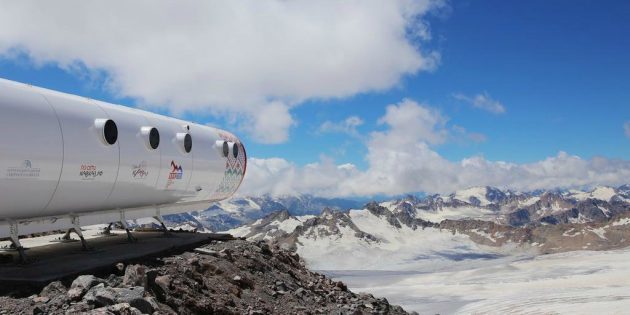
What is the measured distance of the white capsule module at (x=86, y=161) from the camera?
14.1 m

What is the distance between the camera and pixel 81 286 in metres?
12.2

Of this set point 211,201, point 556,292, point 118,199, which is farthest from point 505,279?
point 118,199

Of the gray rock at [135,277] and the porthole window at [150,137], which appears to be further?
the porthole window at [150,137]

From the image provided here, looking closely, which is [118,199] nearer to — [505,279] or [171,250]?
[171,250]

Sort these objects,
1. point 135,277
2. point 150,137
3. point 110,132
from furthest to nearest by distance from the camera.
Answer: point 150,137 < point 110,132 < point 135,277

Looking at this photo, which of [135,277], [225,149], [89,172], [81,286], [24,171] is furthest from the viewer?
[225,149]

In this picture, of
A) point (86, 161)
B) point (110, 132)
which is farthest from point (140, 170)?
point (86, 161)

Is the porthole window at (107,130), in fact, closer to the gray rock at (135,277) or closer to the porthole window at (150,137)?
the porthole window at (150,137)

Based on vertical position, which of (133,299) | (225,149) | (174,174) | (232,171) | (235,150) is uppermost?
(235,150)

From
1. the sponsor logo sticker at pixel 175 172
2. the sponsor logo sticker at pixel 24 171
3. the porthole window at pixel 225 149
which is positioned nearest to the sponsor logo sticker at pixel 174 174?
the sponsor logo sticker at pixel 175 172

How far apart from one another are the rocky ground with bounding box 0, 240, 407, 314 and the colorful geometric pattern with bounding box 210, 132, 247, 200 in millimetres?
4661

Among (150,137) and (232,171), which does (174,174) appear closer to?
(150,137)

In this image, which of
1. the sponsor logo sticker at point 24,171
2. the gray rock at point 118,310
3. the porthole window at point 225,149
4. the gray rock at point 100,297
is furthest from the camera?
the porthole window at point 225,149

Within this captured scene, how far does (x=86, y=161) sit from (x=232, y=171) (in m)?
11.8
